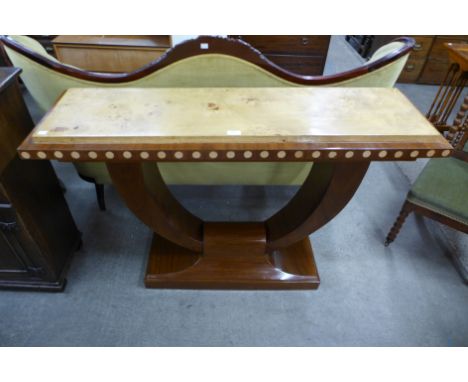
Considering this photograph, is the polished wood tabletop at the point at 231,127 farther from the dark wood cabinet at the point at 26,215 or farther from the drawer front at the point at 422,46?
the drawer front at the point at 422,46

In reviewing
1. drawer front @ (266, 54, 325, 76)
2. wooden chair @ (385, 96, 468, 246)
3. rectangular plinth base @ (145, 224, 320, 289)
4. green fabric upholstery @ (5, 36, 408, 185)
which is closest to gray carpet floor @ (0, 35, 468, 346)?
rectangular plinth base @ (145, 224, 320, 289)

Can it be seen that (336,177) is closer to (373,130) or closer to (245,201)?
(373,130)

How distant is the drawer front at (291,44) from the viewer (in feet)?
8.20

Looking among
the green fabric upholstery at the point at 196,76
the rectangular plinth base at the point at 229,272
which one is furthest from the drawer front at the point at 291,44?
the rectangular plinth base at the point at 229,272

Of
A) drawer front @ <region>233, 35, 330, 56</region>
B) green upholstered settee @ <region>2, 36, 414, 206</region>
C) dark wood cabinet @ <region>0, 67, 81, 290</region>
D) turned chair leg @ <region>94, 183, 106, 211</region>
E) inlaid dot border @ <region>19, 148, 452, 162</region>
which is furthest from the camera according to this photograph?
drawer front @ <region>233, 35, 330, 56</region>

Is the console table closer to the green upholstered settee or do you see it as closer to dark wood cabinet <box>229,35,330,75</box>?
the green upholstered settee

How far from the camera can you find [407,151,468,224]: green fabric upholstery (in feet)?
3.96

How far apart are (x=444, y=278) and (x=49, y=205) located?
1675 millimetres

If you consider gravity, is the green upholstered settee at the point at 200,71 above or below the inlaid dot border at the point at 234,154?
above

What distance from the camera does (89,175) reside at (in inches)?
55.5

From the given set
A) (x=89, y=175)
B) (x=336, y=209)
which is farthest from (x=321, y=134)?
(x=89, y=175)

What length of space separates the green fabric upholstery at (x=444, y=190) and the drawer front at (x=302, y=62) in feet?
5.37

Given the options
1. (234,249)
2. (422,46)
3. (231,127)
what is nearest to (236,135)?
(231,127)

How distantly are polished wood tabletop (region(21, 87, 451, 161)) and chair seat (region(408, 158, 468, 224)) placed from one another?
1.60 feet
